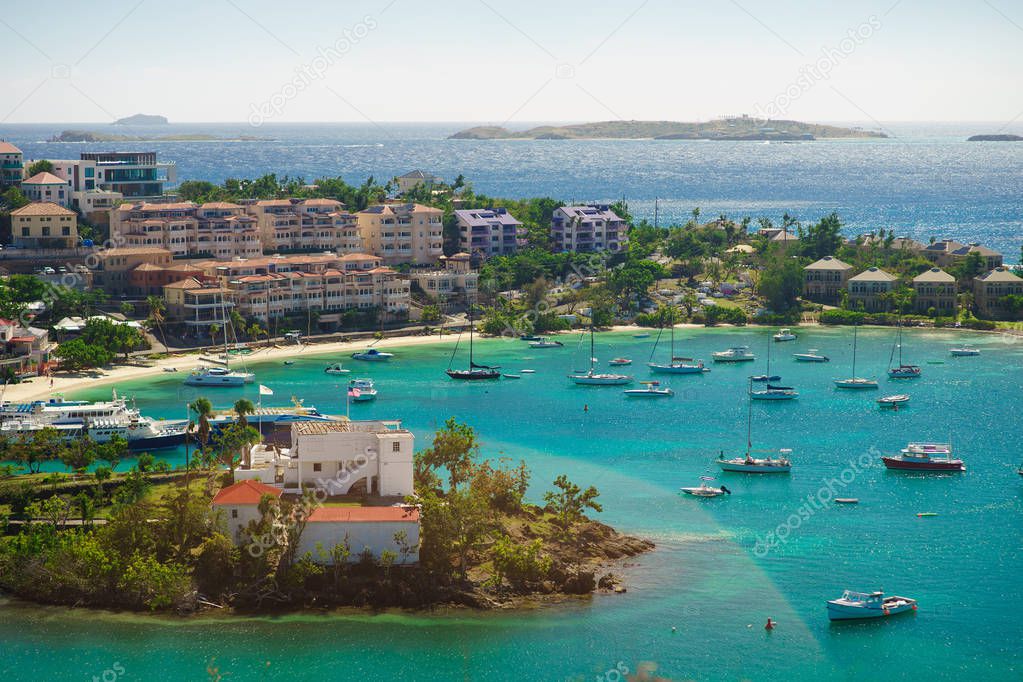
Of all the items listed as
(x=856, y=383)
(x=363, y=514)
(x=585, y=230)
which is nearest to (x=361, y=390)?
(x=856, y=383)

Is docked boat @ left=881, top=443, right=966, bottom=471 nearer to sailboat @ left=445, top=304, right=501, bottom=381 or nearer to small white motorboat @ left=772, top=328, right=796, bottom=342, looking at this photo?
sailboat @ left=445, top=304, right=501, bottom=381

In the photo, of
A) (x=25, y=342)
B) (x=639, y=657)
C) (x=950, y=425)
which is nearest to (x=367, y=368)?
(x=25, y=342)

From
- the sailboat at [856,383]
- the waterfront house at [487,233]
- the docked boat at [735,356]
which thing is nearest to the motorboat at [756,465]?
the sailboat at [856,383]

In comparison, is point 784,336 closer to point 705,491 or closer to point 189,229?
point 705,491

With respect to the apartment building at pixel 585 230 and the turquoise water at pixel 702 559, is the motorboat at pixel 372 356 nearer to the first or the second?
the turquoise water at pixel 702 559

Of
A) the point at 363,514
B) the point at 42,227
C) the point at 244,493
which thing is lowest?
the point at 363,514

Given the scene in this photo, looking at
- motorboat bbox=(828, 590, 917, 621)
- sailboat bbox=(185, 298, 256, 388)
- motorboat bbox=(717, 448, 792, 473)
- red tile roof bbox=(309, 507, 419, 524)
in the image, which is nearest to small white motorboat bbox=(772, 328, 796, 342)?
motorboat bbox=(717, 448, 792, 473)

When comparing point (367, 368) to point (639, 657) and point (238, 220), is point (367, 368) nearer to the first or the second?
point (238, 220)
